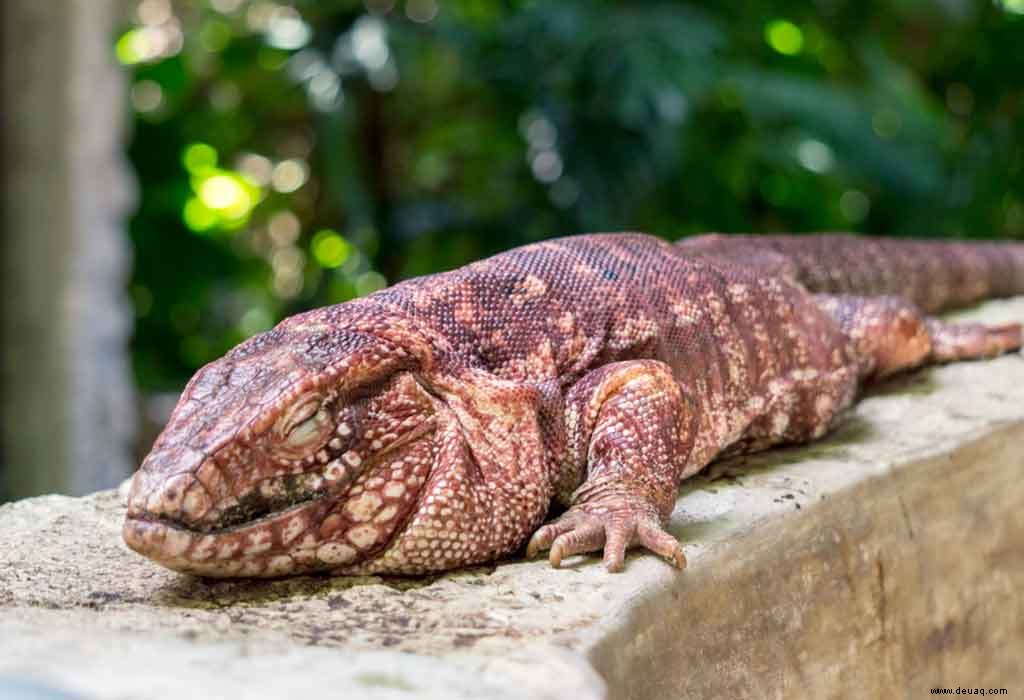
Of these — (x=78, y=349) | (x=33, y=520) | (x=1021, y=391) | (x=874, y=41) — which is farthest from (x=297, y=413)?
(x=874, y=41)

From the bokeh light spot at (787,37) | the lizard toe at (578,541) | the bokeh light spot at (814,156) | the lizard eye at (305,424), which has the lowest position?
the lizard toe at (578,541)

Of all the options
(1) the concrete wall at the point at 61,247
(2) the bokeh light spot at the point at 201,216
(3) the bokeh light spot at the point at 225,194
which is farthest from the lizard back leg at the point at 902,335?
(3) the bokeh light spot at the point at 225,194

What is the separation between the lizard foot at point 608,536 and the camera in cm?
259

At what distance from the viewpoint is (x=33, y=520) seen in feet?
10.1

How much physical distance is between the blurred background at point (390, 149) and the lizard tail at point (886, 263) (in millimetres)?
1349

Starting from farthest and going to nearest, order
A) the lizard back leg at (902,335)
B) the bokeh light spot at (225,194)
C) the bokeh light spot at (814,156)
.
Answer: the bokeh light spot at (225,194)
the bokeh light spot at (814,156)
the lizard back leg at (902,335)

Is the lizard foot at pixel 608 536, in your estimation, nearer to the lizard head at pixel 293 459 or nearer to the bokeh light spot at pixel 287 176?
the lizard head at pixel 293 459

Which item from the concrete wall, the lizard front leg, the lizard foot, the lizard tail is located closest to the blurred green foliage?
the concrete wall

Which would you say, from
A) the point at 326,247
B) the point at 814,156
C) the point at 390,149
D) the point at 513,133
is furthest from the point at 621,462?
the point at 326,247

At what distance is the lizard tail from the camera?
163 inches

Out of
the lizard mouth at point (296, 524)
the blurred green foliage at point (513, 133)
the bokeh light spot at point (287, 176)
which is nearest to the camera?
the lizard mouth at point (296, 524)

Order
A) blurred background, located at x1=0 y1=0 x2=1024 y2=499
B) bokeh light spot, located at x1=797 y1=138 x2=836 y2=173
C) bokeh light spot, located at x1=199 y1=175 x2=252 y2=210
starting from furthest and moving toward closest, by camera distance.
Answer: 1. bokeh light spot, located at x1=199 y1=175 x2=252 y2=210
2. bokeh light spot, located at x1=797 y1=138 x2=836 y2=173
3. blurred background, located at x1=0 y1=0 x2=1024 y2=499

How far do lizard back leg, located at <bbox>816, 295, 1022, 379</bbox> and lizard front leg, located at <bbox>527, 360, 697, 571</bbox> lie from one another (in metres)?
1.22

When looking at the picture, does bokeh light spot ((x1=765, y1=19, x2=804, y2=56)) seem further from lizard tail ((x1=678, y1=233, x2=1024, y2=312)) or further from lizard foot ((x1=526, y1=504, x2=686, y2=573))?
lizard foot ((x1=526, y1=504, x2=686, y2=573))
